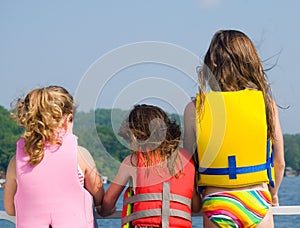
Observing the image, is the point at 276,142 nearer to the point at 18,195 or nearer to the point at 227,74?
the point at 227,74

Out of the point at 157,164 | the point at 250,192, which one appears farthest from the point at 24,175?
the point at 250,192

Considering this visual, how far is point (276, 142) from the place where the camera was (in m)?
4.41

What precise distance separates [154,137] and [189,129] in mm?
241

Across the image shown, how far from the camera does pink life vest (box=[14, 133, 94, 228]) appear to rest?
417cm

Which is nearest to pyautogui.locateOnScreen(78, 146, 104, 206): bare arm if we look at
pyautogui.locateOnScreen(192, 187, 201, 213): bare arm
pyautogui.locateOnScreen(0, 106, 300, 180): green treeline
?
pyautogui.locateOnScreen(0, 106, 300, 180): green treeline

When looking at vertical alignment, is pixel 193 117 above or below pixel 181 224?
above

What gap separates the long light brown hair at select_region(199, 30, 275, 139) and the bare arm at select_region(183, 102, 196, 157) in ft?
0.46

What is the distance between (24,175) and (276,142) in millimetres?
1636

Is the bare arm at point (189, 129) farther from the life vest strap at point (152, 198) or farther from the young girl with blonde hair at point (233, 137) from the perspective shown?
the life vest strap at point (152, 198)

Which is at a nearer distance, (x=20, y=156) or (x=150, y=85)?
(x=20, y=156)

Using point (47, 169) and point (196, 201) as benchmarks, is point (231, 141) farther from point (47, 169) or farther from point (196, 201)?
point (47, 169)

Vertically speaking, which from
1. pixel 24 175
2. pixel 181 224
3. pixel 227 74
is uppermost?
pixel 227 74

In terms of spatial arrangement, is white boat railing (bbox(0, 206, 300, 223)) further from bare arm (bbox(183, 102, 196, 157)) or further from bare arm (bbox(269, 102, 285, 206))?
bare arm (bbox(183, 102, 196, 157))

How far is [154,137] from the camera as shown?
422cm
